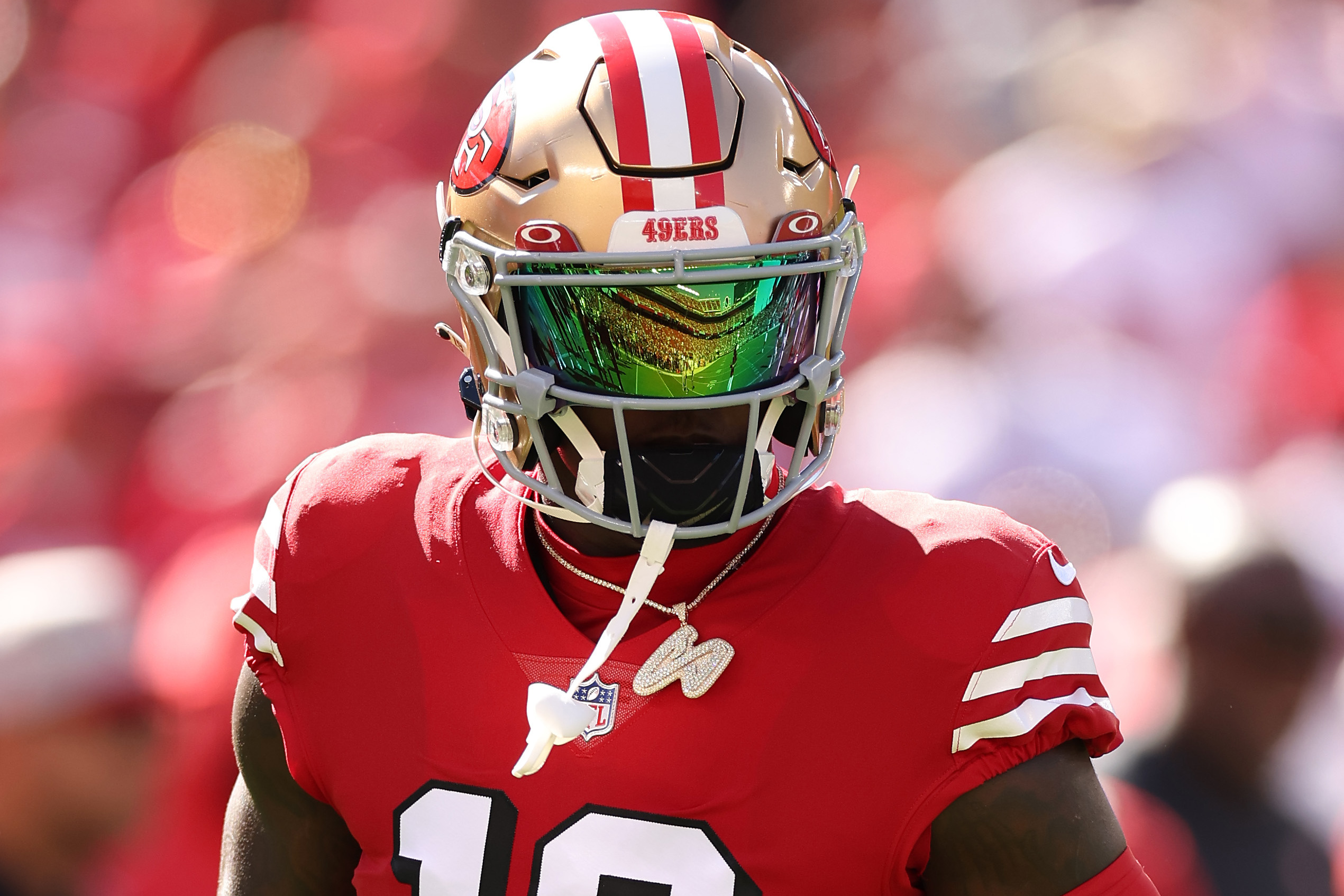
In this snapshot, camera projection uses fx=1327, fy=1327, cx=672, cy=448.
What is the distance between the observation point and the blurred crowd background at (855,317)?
2166 millimetres

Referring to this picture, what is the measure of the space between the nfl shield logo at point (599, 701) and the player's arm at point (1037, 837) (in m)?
0.28

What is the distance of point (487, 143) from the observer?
117 cm

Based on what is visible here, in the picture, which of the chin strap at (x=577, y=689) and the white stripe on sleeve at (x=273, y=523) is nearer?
the chin strap at (x=577, y=689)

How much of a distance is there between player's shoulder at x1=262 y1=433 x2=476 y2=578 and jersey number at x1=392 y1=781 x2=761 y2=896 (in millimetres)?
249

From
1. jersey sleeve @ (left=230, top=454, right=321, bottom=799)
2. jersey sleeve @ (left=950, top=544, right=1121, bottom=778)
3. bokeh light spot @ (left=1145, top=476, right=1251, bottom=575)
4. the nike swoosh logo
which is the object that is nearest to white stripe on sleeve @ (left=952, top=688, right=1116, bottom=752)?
jersey sleeve @ (left=950, top=544, right=1121, bottom=778)

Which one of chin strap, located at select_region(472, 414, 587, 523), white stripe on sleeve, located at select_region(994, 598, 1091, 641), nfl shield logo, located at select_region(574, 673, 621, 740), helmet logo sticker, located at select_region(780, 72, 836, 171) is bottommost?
nfl shield logo, located at select_region(574, 673, 621, 740)

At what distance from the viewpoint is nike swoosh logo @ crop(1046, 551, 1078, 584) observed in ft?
3.65

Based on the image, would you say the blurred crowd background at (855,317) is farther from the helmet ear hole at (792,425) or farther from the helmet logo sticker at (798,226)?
the helmet logo sticker at (798,226)

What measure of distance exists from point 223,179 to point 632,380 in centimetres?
314

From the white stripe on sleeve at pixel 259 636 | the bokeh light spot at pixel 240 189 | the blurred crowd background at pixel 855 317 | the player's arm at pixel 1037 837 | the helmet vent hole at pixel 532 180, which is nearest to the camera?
the player's arm at pixel 1037 837

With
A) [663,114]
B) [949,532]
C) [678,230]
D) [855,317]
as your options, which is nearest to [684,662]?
[949,532]

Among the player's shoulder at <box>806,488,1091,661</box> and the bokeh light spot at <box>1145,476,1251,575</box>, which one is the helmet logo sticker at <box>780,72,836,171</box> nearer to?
the player's shoulder at <box>806,488,1091,661</box>

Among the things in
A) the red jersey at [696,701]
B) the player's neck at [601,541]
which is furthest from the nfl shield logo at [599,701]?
the player's neck at [601,541]

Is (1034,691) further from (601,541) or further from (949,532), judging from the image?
(601,541)
